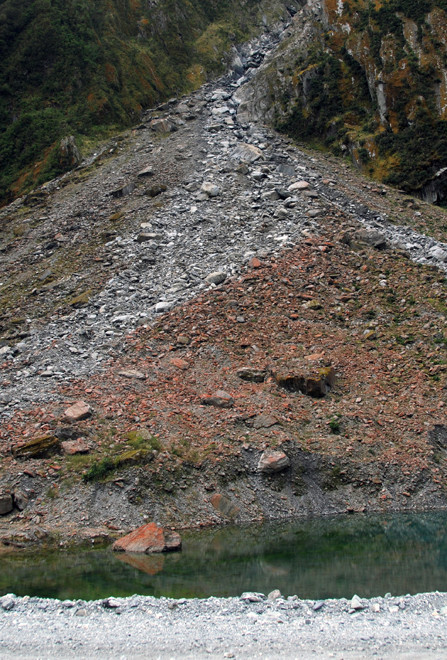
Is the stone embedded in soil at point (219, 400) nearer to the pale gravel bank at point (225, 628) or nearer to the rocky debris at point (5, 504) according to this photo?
the rocky debris at point (5, 504)

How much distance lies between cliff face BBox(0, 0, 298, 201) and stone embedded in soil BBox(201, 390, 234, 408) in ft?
102

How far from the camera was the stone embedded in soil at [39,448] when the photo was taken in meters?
17.9

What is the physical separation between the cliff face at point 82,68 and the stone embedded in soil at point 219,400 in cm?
3121

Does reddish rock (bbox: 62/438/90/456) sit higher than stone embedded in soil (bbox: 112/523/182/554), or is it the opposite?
reddish rock (bbox: 62/438/90/456)

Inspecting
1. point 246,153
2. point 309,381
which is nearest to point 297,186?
point 246,153

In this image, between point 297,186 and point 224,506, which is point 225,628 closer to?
point 224,506

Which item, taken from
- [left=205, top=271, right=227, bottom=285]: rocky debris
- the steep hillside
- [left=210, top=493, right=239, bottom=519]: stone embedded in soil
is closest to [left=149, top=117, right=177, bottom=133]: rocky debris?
the steep hillside

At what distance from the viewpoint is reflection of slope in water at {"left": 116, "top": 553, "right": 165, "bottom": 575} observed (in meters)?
13.7

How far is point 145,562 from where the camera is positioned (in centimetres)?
1433

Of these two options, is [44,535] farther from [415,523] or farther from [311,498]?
[415,523]

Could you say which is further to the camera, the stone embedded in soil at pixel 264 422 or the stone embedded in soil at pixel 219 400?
the stone embedded in soil at pixel 219 400

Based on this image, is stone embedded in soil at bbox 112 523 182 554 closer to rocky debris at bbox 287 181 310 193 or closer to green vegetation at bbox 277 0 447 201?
rocky debris at bbox 287 181 310 193

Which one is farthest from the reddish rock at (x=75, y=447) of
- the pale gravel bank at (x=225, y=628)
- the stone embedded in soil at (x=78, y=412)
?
the pale gravel bank at (x=225, y=628)

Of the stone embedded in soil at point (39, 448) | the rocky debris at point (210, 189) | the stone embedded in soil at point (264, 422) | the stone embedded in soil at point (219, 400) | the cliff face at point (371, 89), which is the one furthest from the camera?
the cliff face at point (371, 89)
